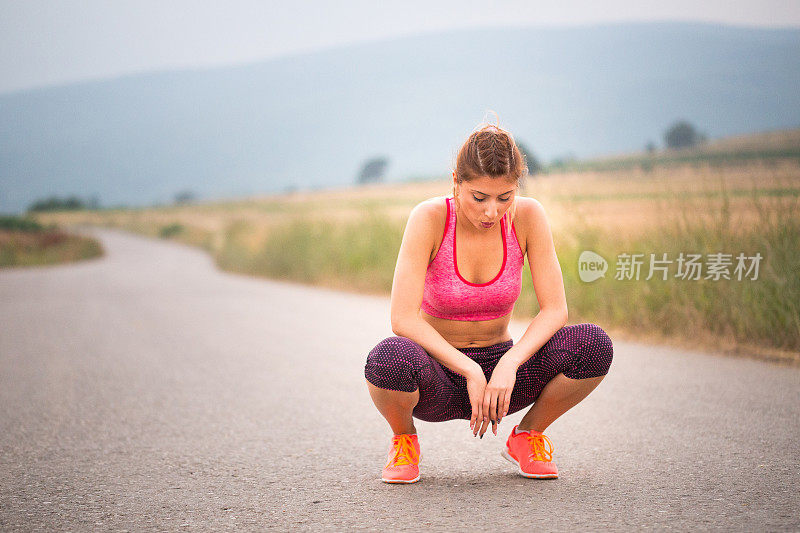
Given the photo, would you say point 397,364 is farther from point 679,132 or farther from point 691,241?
point 679,132

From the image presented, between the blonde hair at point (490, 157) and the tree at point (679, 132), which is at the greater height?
the tree at point (679, 132)

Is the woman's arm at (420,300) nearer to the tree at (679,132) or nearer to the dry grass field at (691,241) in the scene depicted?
the dry grass field at (691,241)

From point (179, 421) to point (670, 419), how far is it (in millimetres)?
2858

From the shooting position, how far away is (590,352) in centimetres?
317

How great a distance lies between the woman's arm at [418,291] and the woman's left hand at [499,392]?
4.1 inches

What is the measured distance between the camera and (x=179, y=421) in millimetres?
4715

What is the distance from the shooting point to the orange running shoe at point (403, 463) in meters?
3.32

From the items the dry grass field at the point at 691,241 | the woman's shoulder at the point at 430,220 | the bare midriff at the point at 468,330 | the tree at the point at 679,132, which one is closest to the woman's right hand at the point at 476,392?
the bare midriff at the point at 468,330

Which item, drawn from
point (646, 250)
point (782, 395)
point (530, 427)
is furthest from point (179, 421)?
point (646, 250)

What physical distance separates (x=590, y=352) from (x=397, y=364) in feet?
2.56

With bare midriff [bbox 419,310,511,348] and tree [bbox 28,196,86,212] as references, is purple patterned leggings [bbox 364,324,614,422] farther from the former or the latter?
tree [bbox 28,196,86,212]

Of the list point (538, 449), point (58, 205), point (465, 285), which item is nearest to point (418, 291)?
point (465, 285)

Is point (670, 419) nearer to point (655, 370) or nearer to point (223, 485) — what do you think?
point (655, 370)

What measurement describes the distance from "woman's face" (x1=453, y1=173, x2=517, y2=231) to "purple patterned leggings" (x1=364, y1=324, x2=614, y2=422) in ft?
1.82
